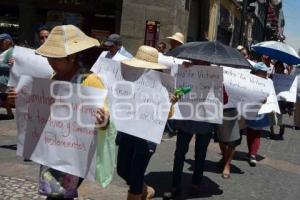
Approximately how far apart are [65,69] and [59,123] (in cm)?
37

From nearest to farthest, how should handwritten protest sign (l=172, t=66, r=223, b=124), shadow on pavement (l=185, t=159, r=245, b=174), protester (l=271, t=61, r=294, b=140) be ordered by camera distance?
1. handwritten protest sign (l=172, t=66, r=223, b=124)
2. shadow on pavement (l=185, t=159, r=245, b=174)
3. protester (l=271, t=61, r=294, b=140)

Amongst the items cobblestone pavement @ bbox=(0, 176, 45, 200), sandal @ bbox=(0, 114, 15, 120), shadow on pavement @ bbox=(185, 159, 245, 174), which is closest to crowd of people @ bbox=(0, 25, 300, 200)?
shadow on pavement @ bbox=(185, 159, 245, 174)

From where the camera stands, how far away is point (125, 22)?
15781mm

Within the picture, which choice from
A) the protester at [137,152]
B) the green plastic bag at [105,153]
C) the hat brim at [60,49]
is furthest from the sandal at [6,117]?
the green plastic bag at [105,153]

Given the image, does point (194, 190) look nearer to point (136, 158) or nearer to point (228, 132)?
point (228, 132)

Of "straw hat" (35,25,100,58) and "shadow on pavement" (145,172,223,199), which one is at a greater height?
"straw hat" (35,25,100,58)

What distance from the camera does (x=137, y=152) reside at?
5.02 m

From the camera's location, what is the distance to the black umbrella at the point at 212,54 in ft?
20.3

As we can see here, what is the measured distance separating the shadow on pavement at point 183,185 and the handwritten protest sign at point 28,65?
6.02 ft

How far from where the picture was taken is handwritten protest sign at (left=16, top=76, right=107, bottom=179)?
378cm

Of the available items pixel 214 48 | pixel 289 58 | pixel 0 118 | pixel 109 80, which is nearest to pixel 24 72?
pixel 109 80

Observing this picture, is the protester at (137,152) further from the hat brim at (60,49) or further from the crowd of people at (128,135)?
the hat brim at (60,49)

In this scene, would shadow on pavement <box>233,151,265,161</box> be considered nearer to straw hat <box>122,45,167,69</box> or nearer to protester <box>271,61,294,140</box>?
protester <box>271,61,294,140</box>

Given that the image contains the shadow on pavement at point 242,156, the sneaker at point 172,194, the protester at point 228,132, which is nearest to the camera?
the sneaker at point 172,194
